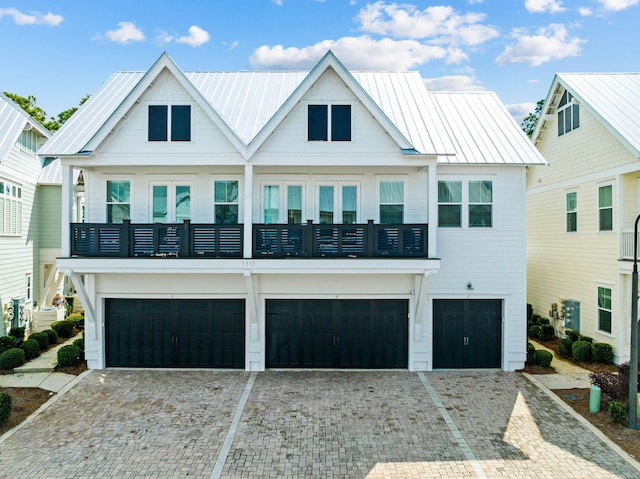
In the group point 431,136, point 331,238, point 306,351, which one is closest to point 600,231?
point 431,136

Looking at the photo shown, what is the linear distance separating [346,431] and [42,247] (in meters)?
18.8

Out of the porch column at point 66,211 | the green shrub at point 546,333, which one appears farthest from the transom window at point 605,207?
the porch column at point 66,211

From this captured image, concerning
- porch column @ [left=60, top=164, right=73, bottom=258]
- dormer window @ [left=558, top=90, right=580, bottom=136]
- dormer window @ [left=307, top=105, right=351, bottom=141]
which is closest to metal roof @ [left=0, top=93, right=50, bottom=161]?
porch column @ [left=60, top=164, right=73, bottom=258]

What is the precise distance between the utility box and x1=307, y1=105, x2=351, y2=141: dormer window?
12.3 meters

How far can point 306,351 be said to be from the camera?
15.3m

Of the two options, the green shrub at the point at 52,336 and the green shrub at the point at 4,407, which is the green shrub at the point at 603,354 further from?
the green shrub at the point at 52,336

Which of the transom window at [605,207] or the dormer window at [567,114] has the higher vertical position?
the dormer window at [567,114]

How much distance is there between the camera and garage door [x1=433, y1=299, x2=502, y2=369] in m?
15.4

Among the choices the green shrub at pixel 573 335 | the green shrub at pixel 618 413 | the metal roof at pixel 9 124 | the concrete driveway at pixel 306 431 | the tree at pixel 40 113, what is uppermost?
the tree at pixel 40 113

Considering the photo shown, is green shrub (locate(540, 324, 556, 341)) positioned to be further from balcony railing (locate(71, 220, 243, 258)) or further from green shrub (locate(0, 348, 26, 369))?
green shrub (locate(0, 348, 26, 369))

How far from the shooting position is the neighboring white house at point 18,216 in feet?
60.8

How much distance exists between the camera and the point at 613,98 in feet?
58.2

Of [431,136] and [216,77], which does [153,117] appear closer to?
[216,77]

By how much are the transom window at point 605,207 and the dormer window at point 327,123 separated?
34.7 feet
